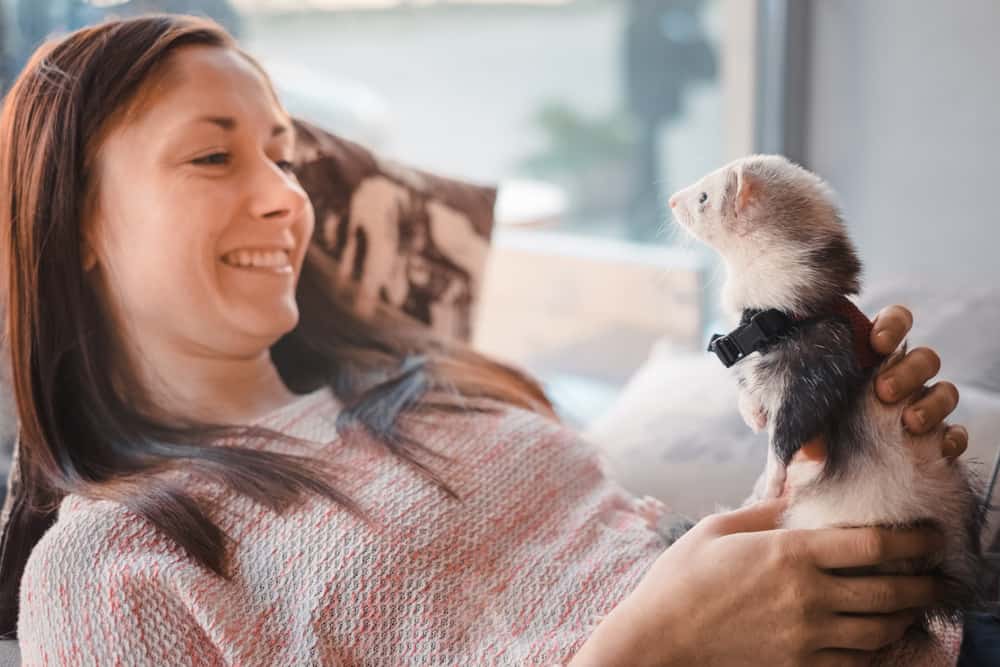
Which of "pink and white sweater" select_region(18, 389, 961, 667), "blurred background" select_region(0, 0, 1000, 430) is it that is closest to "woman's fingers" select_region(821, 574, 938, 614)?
"pink and white sweater" select_region(18, 389, 961, 667)

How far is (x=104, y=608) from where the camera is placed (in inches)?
30.1

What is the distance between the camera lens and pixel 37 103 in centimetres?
96

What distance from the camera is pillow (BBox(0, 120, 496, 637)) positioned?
1.26 metres

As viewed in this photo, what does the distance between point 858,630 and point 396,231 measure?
820 millimetres

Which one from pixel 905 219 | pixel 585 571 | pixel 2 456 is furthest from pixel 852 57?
pixel 2 456

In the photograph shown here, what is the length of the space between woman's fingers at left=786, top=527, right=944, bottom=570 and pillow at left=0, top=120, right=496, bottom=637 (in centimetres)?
70

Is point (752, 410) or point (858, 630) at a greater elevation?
point (752, 410)

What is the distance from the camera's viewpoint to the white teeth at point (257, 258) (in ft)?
3.33

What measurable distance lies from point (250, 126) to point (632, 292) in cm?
117

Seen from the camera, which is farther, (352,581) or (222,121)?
(222,121)

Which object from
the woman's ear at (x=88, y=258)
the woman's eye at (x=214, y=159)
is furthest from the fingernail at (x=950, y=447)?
the woman's ear at (x=88, y=258)

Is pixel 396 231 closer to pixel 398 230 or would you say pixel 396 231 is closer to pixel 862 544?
pixel 398 230

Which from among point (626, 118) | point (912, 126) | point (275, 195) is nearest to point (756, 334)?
point (275, 195)

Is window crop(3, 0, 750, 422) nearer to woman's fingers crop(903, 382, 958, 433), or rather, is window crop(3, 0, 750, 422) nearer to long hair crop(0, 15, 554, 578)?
long hair crop(0, 15, 554, 578)
